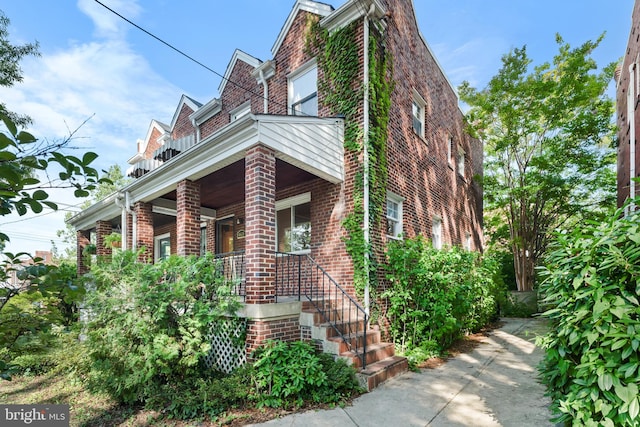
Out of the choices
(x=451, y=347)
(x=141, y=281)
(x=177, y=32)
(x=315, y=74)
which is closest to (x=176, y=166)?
(x=177, y=32)

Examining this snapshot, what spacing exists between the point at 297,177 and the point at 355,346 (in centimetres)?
361

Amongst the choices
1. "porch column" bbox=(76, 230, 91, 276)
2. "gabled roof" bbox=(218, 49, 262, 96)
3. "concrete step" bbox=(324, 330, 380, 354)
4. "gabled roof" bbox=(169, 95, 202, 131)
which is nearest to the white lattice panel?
"concrete step" bbox=(324, 330, 380, 354)

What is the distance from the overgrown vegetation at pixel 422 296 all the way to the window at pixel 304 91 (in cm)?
375

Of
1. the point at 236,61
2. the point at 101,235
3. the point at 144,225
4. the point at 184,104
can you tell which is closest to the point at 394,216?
the point at 144,225

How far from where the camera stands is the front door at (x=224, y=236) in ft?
33.7

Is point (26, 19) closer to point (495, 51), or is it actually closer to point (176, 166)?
point (176, 166)

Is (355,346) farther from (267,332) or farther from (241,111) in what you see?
(241,111)

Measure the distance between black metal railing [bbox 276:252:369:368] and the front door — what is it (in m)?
3.16

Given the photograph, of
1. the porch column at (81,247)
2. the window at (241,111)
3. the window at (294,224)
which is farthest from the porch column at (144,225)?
the porch column at (81,247)

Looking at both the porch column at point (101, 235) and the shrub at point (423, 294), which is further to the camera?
the porch column at point (101, 235)

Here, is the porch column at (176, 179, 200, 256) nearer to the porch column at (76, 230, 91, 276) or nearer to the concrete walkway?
the concrete walkway

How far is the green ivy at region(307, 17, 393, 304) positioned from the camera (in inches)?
254

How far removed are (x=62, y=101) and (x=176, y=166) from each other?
4.03 meters

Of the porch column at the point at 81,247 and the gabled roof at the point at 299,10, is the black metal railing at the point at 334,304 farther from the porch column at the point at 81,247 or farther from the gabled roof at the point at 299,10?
the porch column at the point at 81,247
